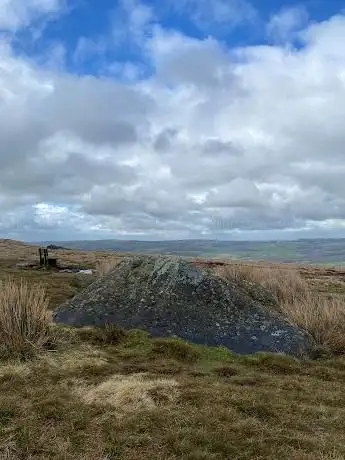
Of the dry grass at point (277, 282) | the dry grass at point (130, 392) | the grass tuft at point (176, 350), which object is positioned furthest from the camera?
the dry grass at point (277, 282)

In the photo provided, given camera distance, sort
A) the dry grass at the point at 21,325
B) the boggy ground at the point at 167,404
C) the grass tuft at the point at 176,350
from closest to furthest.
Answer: the boggy ground at the point at 167,404, the dry grass at the point at 21,325, the grass tuft at the point at 176,350

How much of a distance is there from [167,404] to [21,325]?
191 inches

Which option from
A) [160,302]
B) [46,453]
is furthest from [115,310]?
[46,453]

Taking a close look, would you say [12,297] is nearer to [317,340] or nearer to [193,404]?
[193,404]

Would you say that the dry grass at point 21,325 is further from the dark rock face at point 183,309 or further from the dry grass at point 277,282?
the dry grass at point 277,282

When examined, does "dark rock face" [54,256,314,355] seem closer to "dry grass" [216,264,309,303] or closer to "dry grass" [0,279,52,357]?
"dry grass" [0,279,52,357]

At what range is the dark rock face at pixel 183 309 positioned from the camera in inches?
497

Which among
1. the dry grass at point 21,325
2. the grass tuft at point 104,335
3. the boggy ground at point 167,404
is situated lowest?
the boggy ground at point 167,404

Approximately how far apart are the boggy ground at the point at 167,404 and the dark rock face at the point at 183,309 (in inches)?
39.6

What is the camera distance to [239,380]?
9.43m

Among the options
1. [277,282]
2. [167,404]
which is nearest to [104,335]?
[167,404]

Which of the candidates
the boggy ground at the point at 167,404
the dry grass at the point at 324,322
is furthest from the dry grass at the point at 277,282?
the boggy ground at the point at 167,404

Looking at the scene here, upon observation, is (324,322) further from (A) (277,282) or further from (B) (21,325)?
(B) (21,325)

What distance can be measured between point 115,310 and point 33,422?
7.22 m
